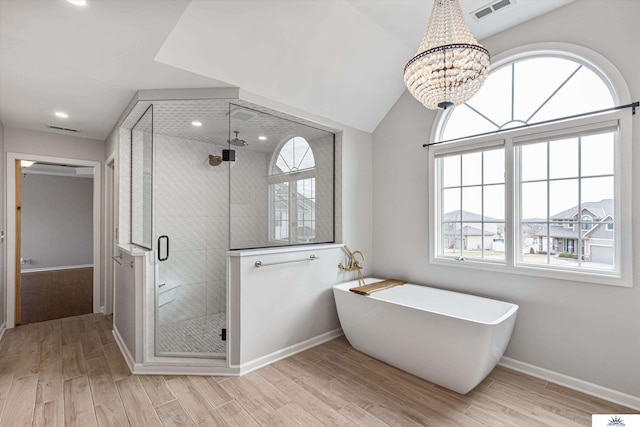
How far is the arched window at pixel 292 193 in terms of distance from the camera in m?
2.79

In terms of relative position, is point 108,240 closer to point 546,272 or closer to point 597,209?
point 546,272

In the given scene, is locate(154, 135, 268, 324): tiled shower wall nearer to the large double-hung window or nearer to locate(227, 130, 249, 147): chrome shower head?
locate(227, 130, 249, 147): chrome shower head

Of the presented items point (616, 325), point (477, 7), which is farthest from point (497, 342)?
point (477, 7)

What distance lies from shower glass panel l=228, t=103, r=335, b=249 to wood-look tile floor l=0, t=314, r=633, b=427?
1.11 m

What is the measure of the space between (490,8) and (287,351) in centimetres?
330

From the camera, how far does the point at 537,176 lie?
2449mm

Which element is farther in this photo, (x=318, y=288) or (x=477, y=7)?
(x=318, y=288)

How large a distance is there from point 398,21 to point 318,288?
98.0 inches

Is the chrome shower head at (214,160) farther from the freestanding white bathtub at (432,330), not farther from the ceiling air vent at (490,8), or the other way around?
the ceiling air vent at (490,8)

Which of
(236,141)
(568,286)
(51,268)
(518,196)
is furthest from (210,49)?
(51,268)

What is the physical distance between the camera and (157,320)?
261cm

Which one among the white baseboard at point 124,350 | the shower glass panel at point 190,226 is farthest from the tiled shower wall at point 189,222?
the white baseboard at point 124,350

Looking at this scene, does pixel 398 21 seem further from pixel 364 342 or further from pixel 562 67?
pixel 364 342

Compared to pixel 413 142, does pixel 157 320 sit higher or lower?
lower
